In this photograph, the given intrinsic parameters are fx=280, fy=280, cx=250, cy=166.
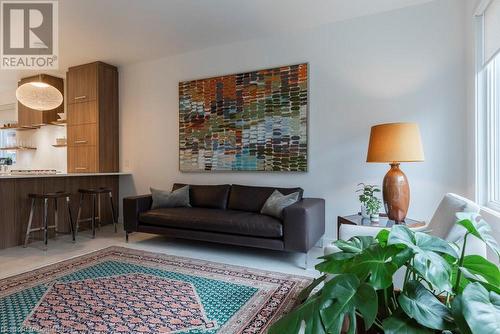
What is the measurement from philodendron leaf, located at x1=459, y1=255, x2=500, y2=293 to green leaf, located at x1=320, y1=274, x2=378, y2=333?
0.31 m

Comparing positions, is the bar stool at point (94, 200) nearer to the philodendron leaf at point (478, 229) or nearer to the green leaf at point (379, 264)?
the green leaf at point (379, 264)

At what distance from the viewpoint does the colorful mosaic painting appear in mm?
3654

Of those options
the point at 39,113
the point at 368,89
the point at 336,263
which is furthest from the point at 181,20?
the point at 39,113

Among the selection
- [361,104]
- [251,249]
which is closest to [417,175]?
[361,104]

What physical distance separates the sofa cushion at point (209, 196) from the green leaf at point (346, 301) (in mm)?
3134

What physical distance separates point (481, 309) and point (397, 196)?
1.92 m

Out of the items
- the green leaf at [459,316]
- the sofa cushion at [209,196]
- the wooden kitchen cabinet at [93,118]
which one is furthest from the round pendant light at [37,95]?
the green leaf at [459,316]

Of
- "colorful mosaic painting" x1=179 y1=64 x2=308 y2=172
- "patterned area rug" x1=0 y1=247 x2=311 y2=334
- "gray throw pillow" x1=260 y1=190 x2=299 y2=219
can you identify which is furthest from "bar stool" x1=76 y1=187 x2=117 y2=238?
"gray throw pillow" x1=260 y1=190 x2=299 y2=219

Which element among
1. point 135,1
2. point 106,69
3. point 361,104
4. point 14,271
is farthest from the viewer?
point 106,69

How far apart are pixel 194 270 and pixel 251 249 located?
0.90 meters

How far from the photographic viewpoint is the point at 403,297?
29.3 inches

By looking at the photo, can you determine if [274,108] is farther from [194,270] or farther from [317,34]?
[194,270]

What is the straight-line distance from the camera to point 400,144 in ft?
7.69

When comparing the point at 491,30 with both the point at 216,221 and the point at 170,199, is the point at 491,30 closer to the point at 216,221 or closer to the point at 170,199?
the point at 216,221
